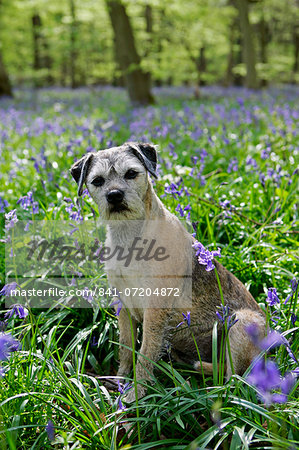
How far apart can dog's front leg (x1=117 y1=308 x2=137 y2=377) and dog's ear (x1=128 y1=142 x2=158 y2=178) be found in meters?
1.14

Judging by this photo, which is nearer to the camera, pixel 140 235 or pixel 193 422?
pixel 193 422

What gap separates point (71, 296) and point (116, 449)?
166 cm

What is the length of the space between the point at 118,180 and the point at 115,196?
0.17 m

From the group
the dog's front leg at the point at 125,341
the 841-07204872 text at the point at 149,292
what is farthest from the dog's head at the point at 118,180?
the dog's front leg at the point at 125,341

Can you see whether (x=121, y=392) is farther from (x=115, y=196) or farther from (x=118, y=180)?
(x=118, y=180)

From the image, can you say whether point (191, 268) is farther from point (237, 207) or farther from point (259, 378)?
point (237, 207)

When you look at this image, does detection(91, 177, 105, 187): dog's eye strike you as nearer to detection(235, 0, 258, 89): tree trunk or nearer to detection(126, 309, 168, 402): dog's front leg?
detection(126, 309, 168, 402): dog's front leg

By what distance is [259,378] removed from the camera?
1737 mm

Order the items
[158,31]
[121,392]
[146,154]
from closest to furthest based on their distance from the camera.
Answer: [121,392] → [146,154] → [158,31]

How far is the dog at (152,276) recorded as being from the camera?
2861mm

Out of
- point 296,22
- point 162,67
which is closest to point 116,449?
point 162,67

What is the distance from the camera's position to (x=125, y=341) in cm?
326

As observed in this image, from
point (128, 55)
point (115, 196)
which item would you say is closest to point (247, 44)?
point (128, 55)

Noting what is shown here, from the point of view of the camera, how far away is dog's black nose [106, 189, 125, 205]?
108 inches
